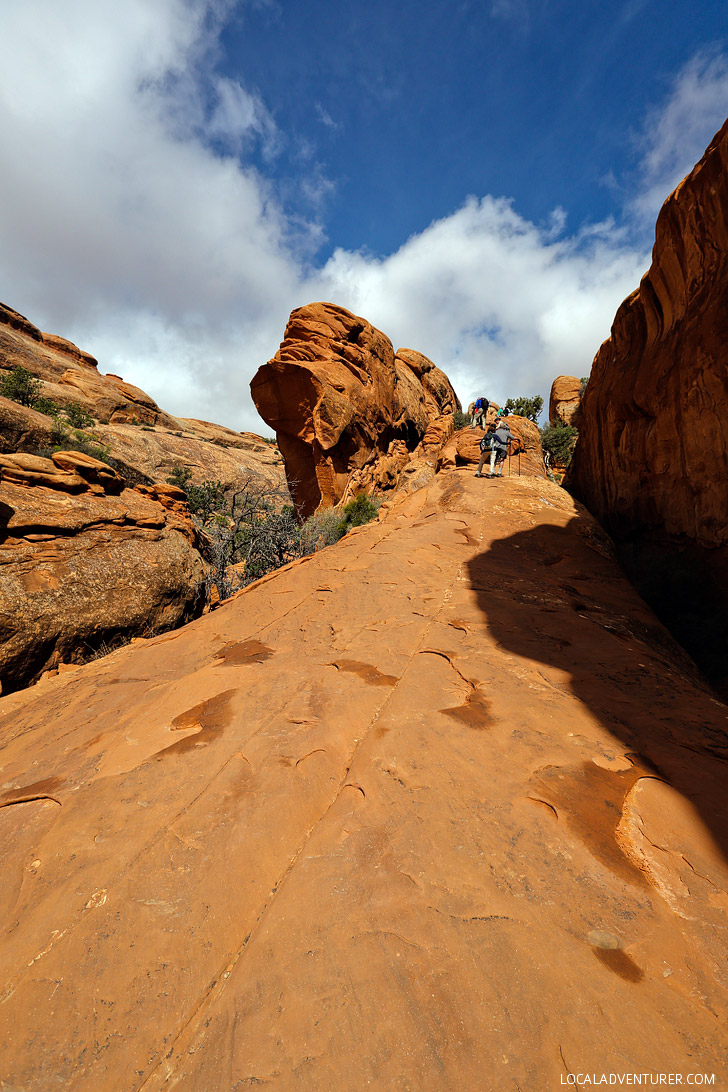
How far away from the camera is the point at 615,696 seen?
10.9ft

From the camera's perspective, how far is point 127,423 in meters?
28.1

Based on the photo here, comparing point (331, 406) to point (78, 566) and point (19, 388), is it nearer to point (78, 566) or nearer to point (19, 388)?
point (78, 566)

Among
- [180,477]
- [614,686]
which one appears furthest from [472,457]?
[180,477]

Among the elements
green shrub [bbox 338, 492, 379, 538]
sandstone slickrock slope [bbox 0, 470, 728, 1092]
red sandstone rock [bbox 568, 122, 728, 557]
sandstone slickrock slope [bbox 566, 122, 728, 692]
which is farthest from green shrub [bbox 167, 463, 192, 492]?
sandstone slickrock slope [bbox 0, 470, 728, 1092]

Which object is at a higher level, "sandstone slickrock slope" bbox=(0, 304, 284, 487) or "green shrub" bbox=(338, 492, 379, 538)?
"sandstone slickrock slope" bbox=(0, 304, 284, 487)

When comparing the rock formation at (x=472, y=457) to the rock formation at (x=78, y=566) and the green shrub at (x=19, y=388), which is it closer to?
the rock formation at (x=78, y=566)

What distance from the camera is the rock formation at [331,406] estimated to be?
18656mm

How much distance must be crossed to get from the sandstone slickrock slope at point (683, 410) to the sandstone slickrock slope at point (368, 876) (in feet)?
11.6

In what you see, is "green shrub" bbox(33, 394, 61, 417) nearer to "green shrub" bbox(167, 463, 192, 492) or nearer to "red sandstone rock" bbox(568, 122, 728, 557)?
"green shrub" bbox(167, 463, 192, 492)

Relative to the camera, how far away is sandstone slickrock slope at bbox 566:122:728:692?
5.65 meters

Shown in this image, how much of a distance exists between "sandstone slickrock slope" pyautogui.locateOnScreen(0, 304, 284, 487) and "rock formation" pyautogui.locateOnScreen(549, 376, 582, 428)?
68.1 feet

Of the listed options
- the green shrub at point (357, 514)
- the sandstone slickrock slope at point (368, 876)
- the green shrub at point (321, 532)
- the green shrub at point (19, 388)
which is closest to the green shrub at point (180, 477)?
the green shrub at point (19, 388)

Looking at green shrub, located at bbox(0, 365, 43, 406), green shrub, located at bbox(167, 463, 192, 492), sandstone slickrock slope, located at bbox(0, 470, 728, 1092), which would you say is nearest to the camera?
sandstone slickrock slope, located at bbox(0, 470, 728, 1092)

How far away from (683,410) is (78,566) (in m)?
9.46
